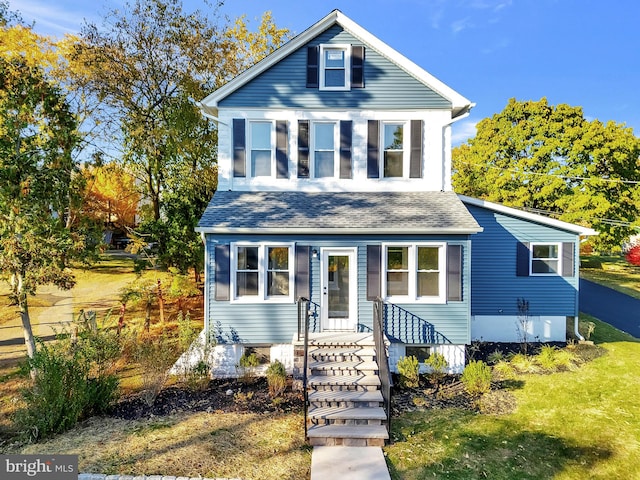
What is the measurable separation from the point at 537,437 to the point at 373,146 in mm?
7848

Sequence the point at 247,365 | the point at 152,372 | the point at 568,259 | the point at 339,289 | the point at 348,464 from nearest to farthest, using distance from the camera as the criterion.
A: the point at 348,464 < the point at 152,372 < the point at 247,365 < the point at 339,289 < the point at 568,259

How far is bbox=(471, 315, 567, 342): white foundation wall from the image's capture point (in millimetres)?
11203

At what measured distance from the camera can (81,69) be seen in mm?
15383

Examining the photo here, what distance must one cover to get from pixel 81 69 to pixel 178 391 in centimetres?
1501

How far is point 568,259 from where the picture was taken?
36.4ft

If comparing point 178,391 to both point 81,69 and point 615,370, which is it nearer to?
point 615,370

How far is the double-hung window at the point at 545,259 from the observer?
11164 millimetres

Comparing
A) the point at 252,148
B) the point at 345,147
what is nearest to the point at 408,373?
the point at 345,147

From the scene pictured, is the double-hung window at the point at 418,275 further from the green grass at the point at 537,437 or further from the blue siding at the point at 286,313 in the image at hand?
the green grass at the point at 537,437

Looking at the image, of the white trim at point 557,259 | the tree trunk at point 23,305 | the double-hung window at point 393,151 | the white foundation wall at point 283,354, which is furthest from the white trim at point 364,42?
the white foundation wall at point 283,354

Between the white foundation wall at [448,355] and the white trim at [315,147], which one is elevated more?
the white trim at [315,147]

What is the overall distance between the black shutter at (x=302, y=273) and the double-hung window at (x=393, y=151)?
3.66 meters

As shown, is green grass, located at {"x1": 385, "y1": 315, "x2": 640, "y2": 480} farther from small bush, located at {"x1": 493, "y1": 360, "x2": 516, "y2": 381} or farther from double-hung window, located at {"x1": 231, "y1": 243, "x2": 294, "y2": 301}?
double-hung window, located at {"x1": 231, "y1": 243, "x2": 294, "y2": 301}

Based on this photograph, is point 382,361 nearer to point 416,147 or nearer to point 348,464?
point 348,464
